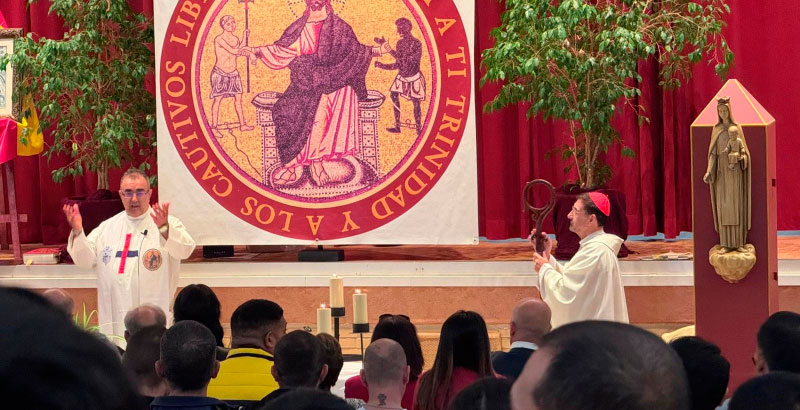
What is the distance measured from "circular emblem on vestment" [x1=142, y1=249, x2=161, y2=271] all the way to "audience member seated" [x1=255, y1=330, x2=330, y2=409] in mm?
3454

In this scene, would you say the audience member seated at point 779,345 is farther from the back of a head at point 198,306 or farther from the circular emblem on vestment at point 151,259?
the circular emblem on vestment at point 151,259

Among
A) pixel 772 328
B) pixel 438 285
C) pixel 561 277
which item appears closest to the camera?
pixel 772 328

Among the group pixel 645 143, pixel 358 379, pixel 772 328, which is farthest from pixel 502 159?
pixel 772 328

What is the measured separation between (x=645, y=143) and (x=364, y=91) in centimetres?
260

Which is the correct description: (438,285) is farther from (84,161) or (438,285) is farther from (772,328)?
(772,328)

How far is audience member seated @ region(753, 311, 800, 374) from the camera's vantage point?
301 centimetres

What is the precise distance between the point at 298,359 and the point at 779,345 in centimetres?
138

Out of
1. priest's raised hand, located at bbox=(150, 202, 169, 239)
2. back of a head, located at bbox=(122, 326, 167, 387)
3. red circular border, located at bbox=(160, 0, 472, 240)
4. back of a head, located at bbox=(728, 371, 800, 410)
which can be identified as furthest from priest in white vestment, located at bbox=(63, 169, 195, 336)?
back of a head, located at bbox=(728, 371, 800, 410)

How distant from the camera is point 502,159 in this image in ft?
31.3

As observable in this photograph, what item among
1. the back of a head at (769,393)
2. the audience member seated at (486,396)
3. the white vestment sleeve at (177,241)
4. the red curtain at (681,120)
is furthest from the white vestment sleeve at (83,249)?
the back of a head at (769,393)

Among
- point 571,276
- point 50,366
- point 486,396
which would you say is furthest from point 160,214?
point 50,366

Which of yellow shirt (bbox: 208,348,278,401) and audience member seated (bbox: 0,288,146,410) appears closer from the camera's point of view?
audience member seated (bbox: 0,288,146,410)

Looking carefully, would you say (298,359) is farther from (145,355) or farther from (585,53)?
(585,53)

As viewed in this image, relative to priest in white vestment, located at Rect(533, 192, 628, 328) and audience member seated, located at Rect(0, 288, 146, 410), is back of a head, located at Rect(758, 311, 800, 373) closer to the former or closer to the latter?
audience member seated, located at Rect(0, 288, 146, 410)
